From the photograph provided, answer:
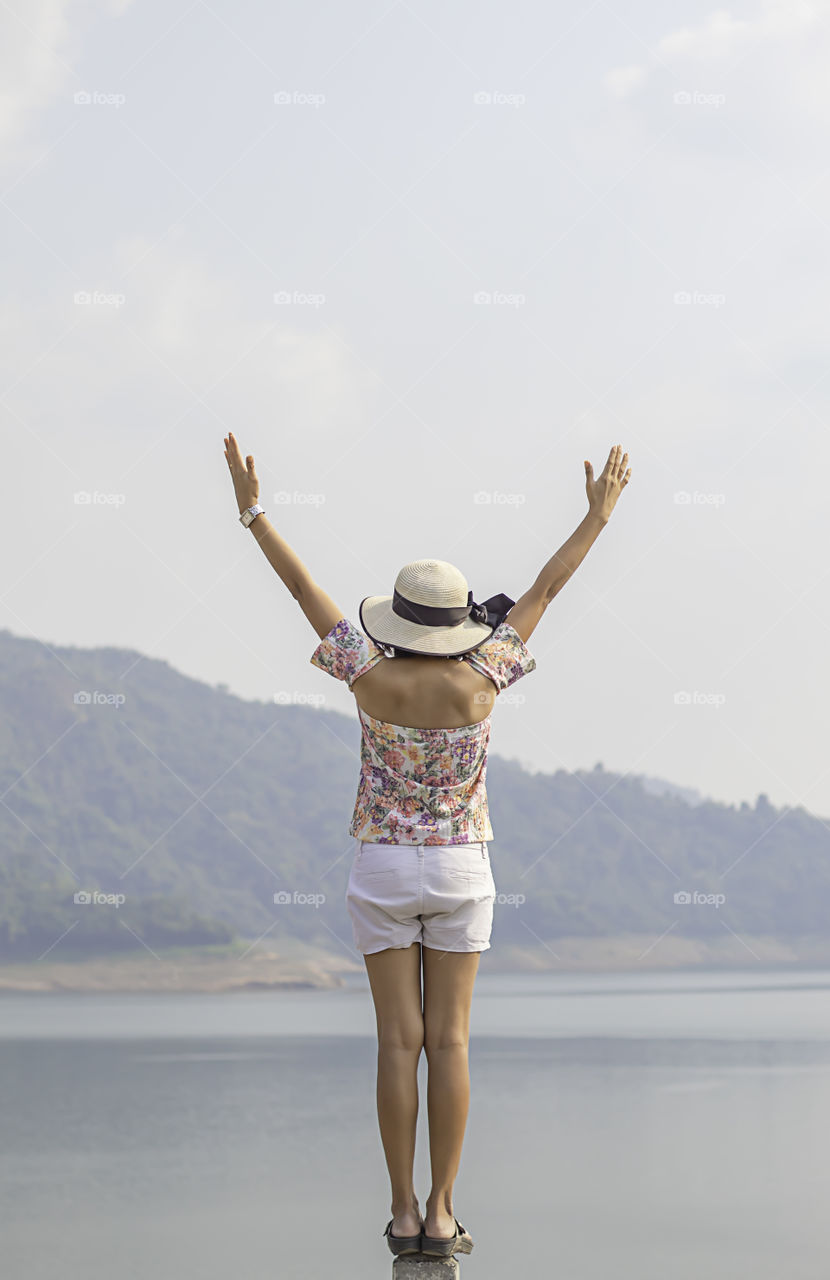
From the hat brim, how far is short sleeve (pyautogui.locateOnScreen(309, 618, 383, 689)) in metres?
0.04

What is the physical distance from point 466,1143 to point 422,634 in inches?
A: 376

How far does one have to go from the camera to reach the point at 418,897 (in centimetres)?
351

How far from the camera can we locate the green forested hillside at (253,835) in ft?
188

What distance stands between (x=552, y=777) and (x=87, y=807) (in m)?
20.1

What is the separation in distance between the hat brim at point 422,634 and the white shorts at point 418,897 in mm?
463

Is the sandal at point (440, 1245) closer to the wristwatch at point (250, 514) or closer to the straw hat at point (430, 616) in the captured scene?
the straw hat at point (430, 616)

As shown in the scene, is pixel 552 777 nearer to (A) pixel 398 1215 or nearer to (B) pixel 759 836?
(B) pixel 759 836

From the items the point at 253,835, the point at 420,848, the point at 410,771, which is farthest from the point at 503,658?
the point at 253,835

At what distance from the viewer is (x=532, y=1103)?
16.8m

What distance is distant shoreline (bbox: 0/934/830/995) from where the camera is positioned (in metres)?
51.5

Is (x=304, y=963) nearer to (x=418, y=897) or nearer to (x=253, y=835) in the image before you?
(x=253, y=835)

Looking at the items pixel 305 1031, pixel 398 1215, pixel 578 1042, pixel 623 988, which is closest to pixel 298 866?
pixel 623 988

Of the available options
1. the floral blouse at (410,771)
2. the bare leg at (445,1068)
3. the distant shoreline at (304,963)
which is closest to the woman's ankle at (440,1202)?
the bare leg at (445,1068)

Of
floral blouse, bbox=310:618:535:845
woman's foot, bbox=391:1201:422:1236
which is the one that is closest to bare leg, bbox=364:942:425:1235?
woman's foot, bbox=391:1201:422:1236
